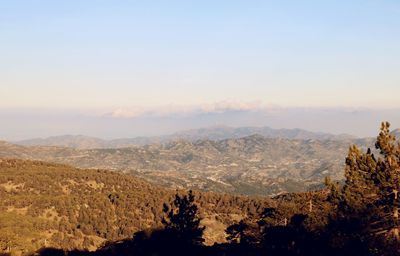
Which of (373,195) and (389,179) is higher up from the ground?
(389,179)

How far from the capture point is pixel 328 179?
77188 millimetres

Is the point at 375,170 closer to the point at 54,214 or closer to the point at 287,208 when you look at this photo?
the point at 287,208

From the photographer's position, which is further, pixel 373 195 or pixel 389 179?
pixel 373 195

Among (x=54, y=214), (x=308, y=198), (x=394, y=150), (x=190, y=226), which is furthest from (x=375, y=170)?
(x=54, y=214)

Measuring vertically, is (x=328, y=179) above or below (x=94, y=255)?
above

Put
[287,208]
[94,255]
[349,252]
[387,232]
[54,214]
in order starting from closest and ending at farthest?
1. [349,252]
2. [387,232]
3. [94,255]
4. [287,208]
5. [54,214]

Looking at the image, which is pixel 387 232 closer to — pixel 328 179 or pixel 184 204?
pixel 328 179

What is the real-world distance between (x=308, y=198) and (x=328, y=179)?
16640 mm

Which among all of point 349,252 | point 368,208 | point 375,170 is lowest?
point 349,252

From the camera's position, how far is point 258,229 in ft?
316

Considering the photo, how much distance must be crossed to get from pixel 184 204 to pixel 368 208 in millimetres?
31301

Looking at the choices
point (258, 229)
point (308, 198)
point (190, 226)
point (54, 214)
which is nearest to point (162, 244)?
point (190, 226)

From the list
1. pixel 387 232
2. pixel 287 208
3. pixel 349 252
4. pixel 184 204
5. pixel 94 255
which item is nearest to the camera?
pixel 349 252

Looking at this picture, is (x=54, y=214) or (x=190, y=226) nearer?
(x=190, y=226)
